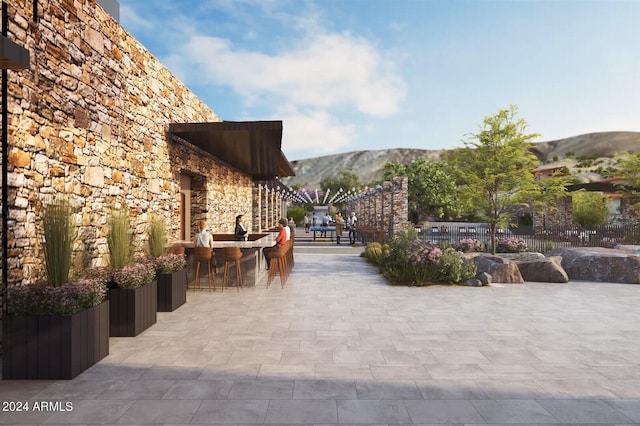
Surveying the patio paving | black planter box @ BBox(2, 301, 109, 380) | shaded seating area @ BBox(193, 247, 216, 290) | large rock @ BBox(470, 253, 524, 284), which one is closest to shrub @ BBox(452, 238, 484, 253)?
large rock @ BBox(470, 253, 524, 284)

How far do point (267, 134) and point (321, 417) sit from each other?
21.2 ft

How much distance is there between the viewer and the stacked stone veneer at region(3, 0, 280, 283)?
14.2 feet

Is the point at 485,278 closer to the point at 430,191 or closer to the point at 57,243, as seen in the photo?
the point at 57,243

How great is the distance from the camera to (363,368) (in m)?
4.04

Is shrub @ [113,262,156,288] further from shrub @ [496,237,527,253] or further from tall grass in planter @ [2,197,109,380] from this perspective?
shrub @ [496,237,527,253]

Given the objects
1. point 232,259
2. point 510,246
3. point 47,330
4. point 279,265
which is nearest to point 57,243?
point 47,330

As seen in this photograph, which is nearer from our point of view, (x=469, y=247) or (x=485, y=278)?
(x=485, y=278)

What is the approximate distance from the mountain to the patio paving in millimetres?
106149

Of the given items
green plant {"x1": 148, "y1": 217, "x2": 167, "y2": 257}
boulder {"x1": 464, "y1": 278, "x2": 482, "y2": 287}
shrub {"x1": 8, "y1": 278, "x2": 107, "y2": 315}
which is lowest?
boulder {"x1": 464, "y1": 278, "x2": 482, "y2": 287}

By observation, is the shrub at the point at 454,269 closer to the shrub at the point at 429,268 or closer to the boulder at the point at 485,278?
the shrub at the point at 429,268

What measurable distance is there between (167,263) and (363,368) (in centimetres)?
389

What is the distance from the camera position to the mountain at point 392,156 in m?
113

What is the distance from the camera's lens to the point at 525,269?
9.97 metres

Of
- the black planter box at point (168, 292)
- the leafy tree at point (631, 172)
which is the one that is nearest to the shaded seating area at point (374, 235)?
the black planter box at point (168, 292)
